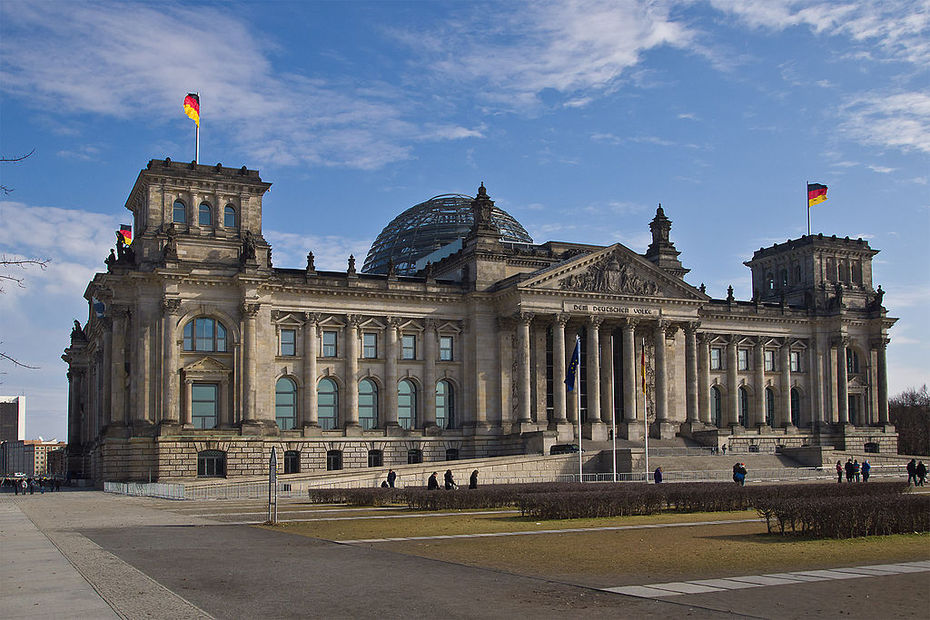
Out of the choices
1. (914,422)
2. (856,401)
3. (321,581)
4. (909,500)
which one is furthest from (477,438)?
(914,422)

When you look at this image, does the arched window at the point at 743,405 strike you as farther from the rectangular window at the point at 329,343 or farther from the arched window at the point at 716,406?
the rectangular window at the point at 329,343

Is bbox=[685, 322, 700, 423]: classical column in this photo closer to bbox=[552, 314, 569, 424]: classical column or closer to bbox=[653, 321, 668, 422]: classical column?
bbox=[653, 321, 668, 422]: classical column

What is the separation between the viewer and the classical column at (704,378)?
305 feet

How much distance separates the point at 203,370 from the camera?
75188mm

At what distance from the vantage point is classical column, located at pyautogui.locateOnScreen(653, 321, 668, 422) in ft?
288

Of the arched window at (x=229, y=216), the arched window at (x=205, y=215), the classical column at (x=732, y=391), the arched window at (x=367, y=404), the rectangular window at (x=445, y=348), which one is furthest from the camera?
the classical column at (x=732, y=391)

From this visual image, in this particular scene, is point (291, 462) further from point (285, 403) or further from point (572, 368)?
point (572, 368)

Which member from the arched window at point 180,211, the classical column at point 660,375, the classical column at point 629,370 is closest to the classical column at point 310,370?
the arched window at point 180,211

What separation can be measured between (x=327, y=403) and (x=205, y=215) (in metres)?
17.8

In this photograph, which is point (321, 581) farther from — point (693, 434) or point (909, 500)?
point (693, 434)

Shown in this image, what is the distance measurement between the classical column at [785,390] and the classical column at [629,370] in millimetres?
22207

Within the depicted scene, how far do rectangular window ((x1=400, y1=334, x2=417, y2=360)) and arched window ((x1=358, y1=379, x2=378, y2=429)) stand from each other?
3719 mm

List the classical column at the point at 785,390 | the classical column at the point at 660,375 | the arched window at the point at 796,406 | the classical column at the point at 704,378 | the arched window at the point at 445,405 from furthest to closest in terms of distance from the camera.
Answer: the arched window at the point at 796,406 → the classical column at the point at 785,390 → the classical column at the point at 704,378 → the classical column at the point at 660,375 → the arched window at the point at 445,405

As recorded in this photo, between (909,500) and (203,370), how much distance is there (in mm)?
56399
